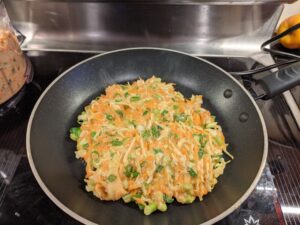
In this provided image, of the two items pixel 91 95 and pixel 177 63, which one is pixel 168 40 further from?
pixel 91 95

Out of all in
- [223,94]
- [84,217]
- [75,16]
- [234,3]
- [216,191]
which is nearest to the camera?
[84,217]

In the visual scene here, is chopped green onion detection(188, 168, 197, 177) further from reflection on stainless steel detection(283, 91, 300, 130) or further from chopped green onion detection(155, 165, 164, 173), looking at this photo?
reflection on stainless steel detection(283, 91, 300, 130)

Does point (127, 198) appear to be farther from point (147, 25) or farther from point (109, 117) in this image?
point (147, 25)

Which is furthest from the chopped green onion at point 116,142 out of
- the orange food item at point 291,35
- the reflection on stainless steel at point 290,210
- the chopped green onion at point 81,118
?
the orange food item at point 291,35

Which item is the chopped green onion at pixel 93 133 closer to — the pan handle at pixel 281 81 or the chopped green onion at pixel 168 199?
the chopped green onion at pixel 168 199

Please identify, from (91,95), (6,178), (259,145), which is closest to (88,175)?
(6,178)

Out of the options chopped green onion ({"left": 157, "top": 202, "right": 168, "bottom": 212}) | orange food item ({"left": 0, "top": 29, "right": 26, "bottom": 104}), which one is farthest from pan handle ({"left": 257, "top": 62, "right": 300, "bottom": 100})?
orange food item ({"left": 0, "top": 29, "right": 26, "bottom": 104})
